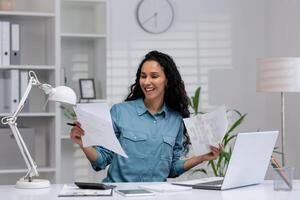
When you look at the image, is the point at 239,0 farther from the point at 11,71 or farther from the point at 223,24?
the point at 11,71

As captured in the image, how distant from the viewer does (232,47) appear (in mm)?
4793

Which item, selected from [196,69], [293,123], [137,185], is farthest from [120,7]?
[137,185]

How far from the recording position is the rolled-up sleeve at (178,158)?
3076 mm

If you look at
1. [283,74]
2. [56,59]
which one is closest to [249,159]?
[283,74]

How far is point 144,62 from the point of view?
3133 millimetres

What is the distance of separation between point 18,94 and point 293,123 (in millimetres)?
2026

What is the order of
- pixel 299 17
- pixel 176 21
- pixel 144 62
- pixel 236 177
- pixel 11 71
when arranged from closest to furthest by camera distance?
pixel 236 177, pixel 144 62, pixel 11 71, pixel 299 17, pixel 176 21

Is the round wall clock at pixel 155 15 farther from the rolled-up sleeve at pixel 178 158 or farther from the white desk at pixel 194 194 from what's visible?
the white desk at pixel 194 194

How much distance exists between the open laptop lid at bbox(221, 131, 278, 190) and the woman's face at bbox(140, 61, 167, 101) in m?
0.73

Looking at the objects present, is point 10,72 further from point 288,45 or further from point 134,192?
point 288,45

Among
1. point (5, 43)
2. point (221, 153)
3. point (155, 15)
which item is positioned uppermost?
point (155, 15)

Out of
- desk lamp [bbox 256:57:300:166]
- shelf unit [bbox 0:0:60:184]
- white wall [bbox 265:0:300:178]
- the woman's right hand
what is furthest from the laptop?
white wall [bbox 265:0:300:178]

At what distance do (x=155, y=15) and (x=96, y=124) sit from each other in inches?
87.4

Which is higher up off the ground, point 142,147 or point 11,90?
point 11,90
